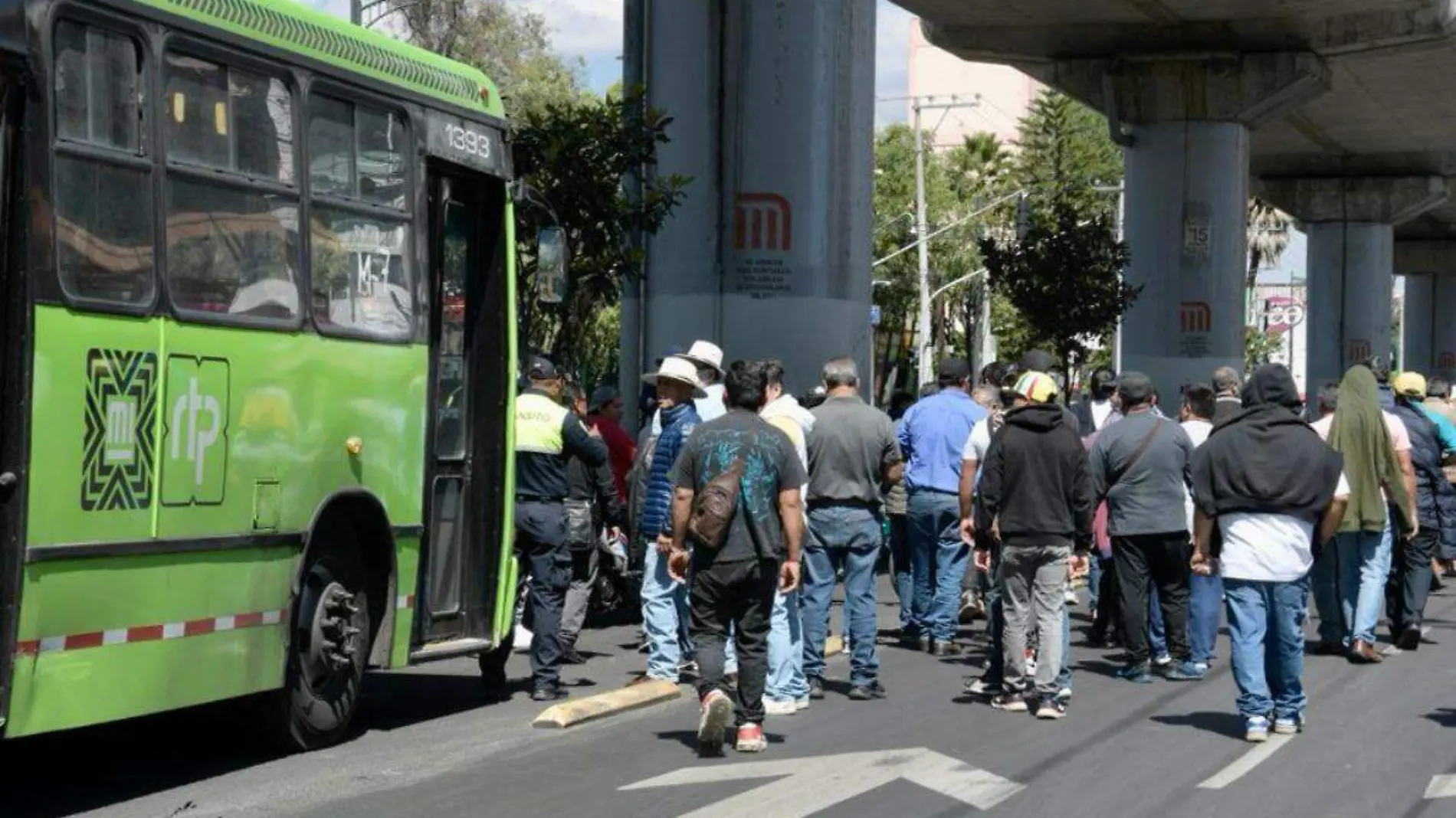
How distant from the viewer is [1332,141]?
57.6 meters

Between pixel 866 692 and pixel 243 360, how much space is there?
4.72 meters

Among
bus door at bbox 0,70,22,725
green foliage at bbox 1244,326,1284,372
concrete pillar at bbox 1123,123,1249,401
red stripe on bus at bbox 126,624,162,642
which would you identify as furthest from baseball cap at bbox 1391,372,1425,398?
green foliage at bbox 1244,326,1284,372

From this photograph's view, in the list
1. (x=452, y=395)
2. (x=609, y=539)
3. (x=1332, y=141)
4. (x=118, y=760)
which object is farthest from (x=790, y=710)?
(x=1332, y=141)

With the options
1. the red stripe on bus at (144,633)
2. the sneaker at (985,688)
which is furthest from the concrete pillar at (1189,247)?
the red stripe on bus at (144,633)

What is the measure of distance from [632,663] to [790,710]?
2954 millimetres

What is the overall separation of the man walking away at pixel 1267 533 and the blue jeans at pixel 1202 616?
2.73 metres

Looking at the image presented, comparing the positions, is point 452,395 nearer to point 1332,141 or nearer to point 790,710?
point 790,710

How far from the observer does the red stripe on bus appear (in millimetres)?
9041

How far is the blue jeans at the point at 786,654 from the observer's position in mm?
12227

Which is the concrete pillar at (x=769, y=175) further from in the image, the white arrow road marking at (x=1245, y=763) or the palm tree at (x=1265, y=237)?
the palm tree at (x=1265, y=237)

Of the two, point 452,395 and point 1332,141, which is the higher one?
point 1332,141

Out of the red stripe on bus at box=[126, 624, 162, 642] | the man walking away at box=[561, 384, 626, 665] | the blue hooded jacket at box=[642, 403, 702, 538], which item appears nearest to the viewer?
the red stripe on bus at box=[126, 624, 162, 642]

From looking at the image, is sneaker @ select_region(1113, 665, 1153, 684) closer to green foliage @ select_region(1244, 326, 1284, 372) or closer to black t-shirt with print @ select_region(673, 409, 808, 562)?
black t-shirt with print @ select_region(673, 409, 808, 562)

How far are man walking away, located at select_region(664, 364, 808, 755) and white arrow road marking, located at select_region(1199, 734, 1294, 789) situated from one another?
2.14 m
